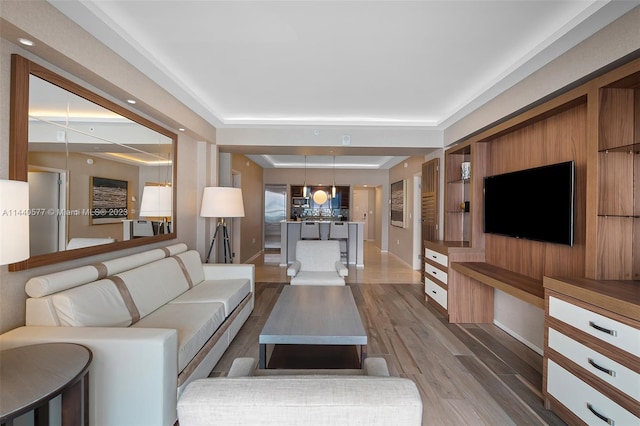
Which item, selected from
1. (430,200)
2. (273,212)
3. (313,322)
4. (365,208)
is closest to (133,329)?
(313,322)

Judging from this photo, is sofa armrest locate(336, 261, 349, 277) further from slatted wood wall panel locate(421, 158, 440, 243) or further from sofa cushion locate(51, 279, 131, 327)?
sofa cushion locate(51, 279, 131, 327)

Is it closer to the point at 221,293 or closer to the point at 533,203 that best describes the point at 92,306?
the point at 221,293

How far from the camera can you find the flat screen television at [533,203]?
7.34 ft

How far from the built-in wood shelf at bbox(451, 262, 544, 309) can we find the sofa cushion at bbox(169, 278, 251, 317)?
94.9 inches

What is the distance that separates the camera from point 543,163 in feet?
8.77

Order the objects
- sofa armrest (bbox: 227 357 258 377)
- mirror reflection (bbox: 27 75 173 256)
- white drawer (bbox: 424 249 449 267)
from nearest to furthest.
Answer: sofa armrest (bbox: 227 357 258 377), mirror reflection (bbox: 27 75 173 256), white drawer (bbox: 424 249 449 267)

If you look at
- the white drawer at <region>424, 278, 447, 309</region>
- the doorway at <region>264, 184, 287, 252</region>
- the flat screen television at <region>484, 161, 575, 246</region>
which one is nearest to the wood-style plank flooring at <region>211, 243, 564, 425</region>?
the white drawer at <region>424, 278, 447, 309</region>

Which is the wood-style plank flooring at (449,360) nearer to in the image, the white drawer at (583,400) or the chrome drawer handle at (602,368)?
the white drawer at (583,400)

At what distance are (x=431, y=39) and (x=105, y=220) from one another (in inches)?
120

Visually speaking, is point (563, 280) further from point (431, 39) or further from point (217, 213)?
point (217, 213)

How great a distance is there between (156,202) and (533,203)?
12.2 feet

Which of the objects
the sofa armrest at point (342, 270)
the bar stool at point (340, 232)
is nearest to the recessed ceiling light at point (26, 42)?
the sofa armrest at point (342, 270)

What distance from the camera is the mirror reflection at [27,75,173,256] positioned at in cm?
186

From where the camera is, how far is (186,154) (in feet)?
13.0
